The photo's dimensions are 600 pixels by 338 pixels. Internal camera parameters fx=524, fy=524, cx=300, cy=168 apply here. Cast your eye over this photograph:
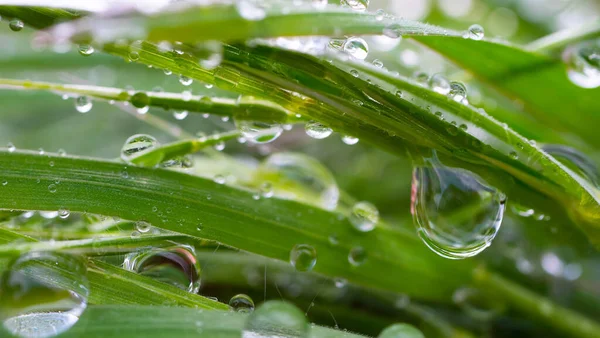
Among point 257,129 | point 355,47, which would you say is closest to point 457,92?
point 355,47

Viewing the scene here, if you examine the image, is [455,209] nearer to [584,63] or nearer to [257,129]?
[257,129]

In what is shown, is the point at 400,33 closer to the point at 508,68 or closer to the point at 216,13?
the point at 216,13

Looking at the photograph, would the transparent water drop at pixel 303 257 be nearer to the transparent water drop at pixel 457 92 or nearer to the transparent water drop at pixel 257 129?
the transparent water drop at pixel 257 129

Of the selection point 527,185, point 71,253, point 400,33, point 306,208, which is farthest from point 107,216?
point 527,185

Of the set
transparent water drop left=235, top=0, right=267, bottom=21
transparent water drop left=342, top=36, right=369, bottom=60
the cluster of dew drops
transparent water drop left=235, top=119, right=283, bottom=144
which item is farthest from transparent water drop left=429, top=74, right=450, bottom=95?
transparent water drop left=235, top=0, right=267, bottom=21

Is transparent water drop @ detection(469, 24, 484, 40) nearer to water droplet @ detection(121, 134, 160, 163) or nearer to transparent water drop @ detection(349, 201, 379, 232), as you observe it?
transparent water drop @ detection(349, 201, 379, 232)

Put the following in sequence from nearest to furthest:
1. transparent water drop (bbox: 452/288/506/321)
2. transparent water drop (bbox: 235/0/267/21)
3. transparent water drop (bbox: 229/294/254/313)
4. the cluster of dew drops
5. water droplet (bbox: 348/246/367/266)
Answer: transparent water drop (bbox: 235/0/267/21) < the cluster of dew drops < transparent water drop (bbox: 229/294/254/313) < water droplet (bbox: 348/246/367/266) < transparent water drop (bbox: 452/288/506/321)
